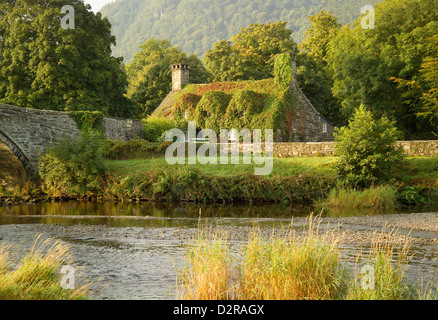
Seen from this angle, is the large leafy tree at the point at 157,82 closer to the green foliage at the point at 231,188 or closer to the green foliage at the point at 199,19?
the green foliage at the point at 231,188

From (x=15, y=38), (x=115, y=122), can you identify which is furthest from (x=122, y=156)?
(x=15, y=38)

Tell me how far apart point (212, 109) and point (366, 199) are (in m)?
18.3

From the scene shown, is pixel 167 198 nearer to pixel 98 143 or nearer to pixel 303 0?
pixel 98 143

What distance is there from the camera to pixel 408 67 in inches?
1158

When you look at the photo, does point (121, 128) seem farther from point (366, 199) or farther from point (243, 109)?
point (366, 199)

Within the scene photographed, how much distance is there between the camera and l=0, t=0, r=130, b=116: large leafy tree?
30.6 m

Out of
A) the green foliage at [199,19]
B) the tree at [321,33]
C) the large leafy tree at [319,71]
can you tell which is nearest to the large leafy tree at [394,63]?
the large leafy tree at [319,71]

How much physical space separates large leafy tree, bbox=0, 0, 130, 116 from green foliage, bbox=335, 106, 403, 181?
18.6m

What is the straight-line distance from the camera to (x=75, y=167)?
866 inches

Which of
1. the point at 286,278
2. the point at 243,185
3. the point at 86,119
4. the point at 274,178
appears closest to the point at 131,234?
the point at 286,278

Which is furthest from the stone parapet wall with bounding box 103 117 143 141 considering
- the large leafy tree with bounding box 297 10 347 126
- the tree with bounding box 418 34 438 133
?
the tree with bounding box 418 34 438 133

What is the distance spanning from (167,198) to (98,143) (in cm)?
468

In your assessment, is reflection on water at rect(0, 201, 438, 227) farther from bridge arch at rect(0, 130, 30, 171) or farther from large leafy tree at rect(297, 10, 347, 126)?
large leafy tree at rect(297, 10, 347, 126)

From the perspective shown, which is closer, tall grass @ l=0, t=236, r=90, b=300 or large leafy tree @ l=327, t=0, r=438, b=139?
tall grass @ l=0, t=236, r=90, b=300
